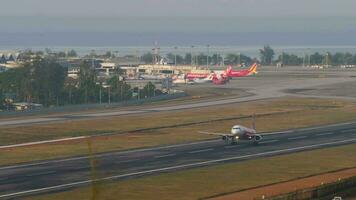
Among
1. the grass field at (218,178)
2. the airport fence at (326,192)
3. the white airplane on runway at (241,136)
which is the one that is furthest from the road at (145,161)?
the airport fence at (326,192)

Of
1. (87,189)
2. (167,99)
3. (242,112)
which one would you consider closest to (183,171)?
(87,189)

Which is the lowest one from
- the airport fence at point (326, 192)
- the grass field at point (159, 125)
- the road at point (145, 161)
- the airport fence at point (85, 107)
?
the airport fence at point (85, 107)

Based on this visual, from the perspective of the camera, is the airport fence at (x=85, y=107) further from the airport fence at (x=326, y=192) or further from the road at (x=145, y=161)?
the airport fence at (x=326, y=192)

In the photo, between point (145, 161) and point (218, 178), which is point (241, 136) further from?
point (218, 178)

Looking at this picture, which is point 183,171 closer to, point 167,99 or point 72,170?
point 72,170

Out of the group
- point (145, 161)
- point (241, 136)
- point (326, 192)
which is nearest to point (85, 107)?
point (241, 136)
